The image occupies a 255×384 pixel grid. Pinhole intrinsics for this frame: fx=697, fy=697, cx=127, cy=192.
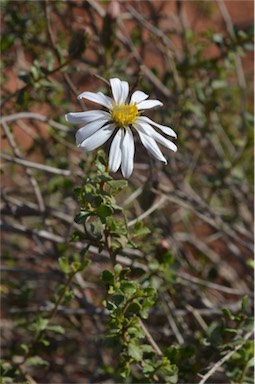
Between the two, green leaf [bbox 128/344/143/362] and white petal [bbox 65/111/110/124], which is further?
green leaf [bbox 128/344/143/362]

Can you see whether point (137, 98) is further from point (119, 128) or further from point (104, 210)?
point (104, 210)

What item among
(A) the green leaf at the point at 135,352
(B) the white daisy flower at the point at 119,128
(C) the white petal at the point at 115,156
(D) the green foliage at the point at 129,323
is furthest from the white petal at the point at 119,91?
(A) the green leaf at the point at 135,352

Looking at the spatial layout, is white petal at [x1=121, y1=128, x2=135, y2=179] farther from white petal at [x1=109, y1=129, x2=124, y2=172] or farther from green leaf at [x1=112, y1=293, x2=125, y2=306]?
green leaf at [x1=112, y1=293, x2=125, y2=306]

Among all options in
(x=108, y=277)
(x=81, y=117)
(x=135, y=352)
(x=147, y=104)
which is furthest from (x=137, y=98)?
(x=135, y=352)

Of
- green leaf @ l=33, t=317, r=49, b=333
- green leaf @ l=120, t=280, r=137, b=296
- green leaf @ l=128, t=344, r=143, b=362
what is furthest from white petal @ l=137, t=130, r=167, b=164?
green leaf @ l=33, t=317, r=49, b=333

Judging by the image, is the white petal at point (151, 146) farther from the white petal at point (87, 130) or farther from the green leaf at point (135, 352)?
the green leaf at point (135, 352)

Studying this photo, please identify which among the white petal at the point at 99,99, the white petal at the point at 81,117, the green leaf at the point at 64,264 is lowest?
the green leaf at the point at 64,264

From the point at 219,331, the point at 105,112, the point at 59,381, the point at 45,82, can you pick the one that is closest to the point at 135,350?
the point at 219,331
